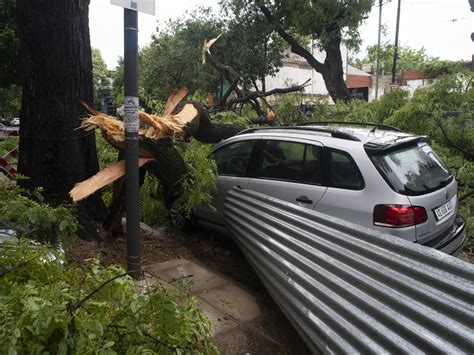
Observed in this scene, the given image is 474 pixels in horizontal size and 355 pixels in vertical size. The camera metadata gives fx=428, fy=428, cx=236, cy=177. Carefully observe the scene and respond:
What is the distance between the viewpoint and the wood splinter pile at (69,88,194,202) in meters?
4.19

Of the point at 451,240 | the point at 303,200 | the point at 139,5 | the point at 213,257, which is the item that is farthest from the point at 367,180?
the point at 139,5

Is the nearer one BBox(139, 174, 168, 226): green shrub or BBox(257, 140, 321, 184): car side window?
BBox(257, 140, 321, 184): car side window

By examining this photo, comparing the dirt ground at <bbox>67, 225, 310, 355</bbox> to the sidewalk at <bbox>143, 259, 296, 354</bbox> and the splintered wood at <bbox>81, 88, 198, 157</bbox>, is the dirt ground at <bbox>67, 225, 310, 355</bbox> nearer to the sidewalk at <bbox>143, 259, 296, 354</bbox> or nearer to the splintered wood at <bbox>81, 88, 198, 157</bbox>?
the sidewalk at <bbox>143, 259, 296, 354</bbox>

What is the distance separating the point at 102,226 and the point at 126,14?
104 inches

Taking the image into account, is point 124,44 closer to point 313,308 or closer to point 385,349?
point 313,308

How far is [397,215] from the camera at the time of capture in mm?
3631

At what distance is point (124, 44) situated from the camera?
365cm

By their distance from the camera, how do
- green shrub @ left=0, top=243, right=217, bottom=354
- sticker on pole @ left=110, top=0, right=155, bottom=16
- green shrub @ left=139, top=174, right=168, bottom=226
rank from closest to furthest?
green shrub @ left=0, top=243, right=217, bottom=354
sticker on pole @ left=110, top=0, right=155, bottom=16
green shrub @ left=139, top=174, right=168, bottom=226

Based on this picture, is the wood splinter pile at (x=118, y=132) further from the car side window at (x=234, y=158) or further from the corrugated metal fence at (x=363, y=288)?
the corrugated metal fence at (x=363, y=288)

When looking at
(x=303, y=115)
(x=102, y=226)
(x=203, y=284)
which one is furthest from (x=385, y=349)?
(x=303, y=115)

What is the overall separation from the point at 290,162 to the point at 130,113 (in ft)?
5.72

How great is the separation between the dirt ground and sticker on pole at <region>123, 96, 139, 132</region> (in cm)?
120

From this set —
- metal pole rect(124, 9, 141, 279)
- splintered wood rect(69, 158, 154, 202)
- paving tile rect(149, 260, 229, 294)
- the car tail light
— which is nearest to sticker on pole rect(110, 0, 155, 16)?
metal pole rect(124, 9, 141, 279)

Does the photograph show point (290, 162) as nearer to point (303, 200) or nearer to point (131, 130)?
point (303, 200)
